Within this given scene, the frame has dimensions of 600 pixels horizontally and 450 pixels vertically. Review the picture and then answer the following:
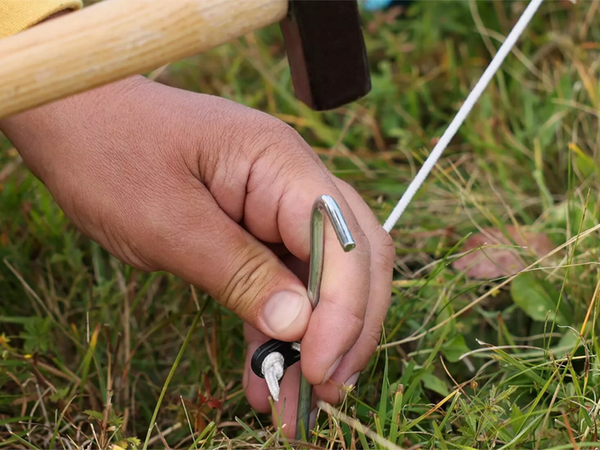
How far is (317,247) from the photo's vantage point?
1.09m

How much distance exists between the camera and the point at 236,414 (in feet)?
4.43

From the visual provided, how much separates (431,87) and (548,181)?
0.50 m

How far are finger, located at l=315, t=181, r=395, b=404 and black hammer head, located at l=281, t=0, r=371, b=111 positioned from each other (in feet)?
0.78

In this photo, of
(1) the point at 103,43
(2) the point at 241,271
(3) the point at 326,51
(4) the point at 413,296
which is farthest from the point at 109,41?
(4) the point at 413,296

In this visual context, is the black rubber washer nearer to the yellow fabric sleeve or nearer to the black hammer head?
the black hammer head

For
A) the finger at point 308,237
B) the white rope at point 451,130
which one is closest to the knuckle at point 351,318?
the finger at point 308,237

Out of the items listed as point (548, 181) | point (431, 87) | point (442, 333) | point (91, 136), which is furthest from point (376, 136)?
point (91, 136)

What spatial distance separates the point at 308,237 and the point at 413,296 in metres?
0.32

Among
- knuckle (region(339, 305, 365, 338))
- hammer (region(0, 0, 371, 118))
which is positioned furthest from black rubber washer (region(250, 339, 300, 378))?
hammer (region(0, 0, 371, 118))

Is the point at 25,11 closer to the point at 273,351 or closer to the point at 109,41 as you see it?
the point at 109,41

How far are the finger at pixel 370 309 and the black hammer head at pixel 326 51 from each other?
0.78ft

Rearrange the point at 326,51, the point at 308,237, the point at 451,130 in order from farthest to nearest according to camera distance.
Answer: the point at 451,130
the point at 308,237
the point at 326,51

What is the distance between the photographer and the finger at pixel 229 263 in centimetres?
115

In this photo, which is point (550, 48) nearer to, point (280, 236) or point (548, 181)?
point (548, 181)
